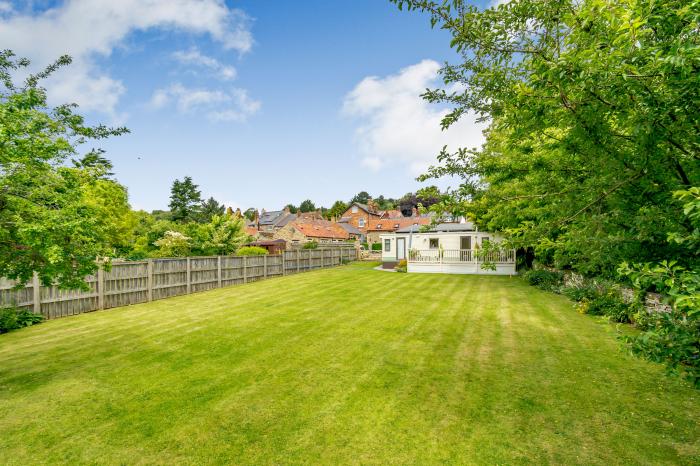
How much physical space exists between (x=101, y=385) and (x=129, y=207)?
3775cm

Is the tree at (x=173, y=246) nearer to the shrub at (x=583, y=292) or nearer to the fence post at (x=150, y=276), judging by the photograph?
the fence post at (x=150, y=276)

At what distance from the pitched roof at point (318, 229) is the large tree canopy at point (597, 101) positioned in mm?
37757

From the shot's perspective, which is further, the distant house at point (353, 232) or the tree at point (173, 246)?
the distant house at point (353, 232)

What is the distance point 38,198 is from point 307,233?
117ft

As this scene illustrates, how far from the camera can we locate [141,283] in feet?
43.2

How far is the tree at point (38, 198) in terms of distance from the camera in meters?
4.80

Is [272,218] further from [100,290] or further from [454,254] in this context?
[100,290]

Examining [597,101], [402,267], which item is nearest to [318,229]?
[402,267]

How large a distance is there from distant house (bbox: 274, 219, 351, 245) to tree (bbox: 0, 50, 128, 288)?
114 ft

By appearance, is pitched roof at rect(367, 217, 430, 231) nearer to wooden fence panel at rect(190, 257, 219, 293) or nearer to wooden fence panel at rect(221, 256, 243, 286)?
wooden fence panel at rect(221, 256, 243, 286)

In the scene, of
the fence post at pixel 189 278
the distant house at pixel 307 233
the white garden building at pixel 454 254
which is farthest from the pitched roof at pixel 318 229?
the fence post at pixel 189 278

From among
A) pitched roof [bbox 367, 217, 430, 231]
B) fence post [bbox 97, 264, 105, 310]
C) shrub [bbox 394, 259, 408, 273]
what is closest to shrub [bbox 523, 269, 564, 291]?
shrub [bbox 394, 259, 408, 273]

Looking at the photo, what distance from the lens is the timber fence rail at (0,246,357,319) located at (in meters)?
10.1

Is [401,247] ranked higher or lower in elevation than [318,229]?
lower
